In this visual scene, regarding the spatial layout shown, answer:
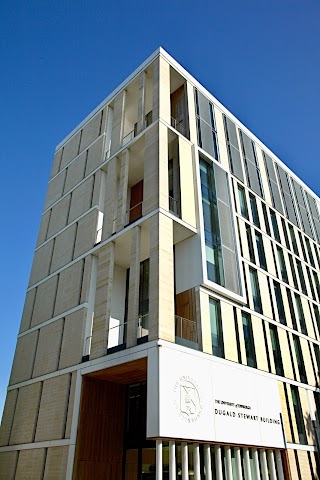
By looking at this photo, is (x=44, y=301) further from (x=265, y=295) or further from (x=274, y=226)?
(x=274, y=226)

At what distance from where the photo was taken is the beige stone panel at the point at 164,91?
2058 cm

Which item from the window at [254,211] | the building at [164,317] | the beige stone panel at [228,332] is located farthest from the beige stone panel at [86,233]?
the window at [254,211]

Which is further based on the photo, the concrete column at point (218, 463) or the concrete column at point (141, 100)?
the concrete column at point (141, 100)

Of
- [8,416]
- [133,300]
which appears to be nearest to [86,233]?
[133,300]

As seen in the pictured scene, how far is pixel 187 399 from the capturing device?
13648mm

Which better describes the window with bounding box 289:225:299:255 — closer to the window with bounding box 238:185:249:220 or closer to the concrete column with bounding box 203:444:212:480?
the window with bounding box 238:185:249:220

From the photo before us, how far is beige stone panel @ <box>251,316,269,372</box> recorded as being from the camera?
18828mm

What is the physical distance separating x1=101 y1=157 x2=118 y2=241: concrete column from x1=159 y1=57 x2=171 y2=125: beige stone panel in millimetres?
3819

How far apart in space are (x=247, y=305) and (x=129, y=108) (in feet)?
49.4

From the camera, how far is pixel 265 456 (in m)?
16.5

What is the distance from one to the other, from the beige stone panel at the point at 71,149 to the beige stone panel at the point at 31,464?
18.8 metres

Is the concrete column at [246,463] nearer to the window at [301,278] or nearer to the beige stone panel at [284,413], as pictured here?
the beige stone panel at [284,413]

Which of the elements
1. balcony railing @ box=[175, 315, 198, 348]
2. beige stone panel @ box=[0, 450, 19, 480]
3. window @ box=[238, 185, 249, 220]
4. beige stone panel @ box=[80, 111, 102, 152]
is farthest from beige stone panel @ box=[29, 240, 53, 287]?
window @ box=[238, 185, 249, 220]

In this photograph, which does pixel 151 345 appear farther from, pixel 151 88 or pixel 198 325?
pixel 151 88
